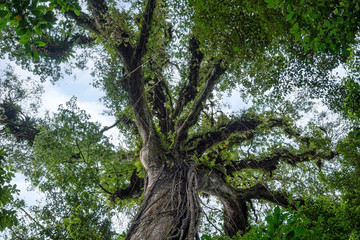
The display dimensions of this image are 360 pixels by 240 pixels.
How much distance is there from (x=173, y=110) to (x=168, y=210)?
5293 mm

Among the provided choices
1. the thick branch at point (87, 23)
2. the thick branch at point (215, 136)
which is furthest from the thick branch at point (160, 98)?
the thick branch at point (87, 23)

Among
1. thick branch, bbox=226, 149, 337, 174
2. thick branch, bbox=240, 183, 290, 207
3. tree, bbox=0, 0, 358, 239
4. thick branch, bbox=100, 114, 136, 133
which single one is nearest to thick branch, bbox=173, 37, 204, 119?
tree, bbox=0, 0, 358, 239

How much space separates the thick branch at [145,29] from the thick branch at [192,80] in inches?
87.9

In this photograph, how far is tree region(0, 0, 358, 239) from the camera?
3992 millimetres

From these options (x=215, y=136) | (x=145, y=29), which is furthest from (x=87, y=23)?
(x=215, y=136)

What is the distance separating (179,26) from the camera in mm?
7078

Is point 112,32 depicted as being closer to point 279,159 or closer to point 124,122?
point 124,122

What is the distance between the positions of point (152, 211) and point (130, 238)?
1.99 feet

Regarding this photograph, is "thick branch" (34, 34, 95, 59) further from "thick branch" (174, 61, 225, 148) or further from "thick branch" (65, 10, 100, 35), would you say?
"thick branch" (174, 61, 225, 148)

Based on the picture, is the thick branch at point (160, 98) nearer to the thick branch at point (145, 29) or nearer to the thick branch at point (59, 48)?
the thick branch at point (145, 29)

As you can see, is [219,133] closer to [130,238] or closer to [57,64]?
[130,238]

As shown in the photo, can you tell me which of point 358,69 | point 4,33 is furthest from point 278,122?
point 4,33

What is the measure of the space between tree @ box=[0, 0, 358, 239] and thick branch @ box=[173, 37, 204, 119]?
1.4 inches

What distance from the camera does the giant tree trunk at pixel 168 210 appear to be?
10.8ft
